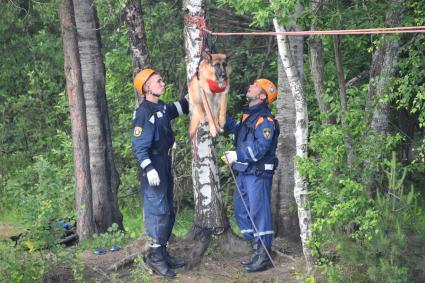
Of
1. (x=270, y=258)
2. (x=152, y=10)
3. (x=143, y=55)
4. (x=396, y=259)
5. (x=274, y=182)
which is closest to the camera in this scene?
(x=396, y=259)

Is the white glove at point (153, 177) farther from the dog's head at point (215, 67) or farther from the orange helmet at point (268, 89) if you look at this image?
the orange helmet at point (268, 89)

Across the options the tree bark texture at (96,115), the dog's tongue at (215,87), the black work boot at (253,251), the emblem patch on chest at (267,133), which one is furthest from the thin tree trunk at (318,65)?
the tree bark texture at (96,115)

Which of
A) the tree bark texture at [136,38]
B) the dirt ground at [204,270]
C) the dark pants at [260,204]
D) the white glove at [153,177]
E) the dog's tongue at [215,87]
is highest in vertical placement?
the tree bark texture at [136,38]

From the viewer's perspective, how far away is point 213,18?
16047 millimetres

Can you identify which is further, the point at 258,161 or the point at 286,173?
the point at 286,173

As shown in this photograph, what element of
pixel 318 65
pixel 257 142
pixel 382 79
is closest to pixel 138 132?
pixel 257 142

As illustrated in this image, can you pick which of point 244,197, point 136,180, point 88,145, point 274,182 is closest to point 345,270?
point 244,197

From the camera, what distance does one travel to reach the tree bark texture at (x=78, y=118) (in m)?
11.9

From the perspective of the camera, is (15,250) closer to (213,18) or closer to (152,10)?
(152,10)

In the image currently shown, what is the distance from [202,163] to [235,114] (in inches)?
223

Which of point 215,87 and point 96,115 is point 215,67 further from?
point 96,115

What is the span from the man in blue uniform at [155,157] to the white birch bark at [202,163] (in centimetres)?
40

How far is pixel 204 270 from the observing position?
1020 cm

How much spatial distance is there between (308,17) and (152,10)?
5341 millimetres
